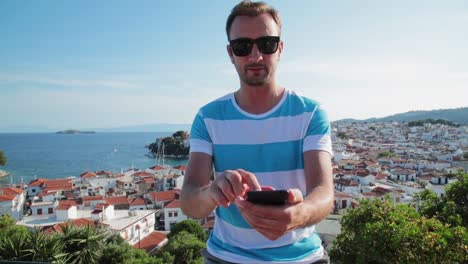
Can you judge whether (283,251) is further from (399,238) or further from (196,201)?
(399,238)

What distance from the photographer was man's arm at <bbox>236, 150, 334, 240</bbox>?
100 centimetres

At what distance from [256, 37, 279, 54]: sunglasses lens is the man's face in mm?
14

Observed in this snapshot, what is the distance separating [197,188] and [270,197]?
0.49m

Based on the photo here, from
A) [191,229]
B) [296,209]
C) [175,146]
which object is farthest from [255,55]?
[175,146]

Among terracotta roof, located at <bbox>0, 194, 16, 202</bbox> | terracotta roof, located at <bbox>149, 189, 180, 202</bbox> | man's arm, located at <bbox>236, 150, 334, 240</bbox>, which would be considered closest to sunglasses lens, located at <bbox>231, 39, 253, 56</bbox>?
man's arm, located at <bbox>236, 150, 334, 240</bbox>

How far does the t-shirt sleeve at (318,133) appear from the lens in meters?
1.47

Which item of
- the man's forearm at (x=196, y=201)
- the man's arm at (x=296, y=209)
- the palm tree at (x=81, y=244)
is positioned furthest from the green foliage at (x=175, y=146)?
the man's arm at (x=296, y=209)

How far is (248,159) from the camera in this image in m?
1.51

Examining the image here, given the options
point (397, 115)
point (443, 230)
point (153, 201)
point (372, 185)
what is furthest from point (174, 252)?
point (397, 115)

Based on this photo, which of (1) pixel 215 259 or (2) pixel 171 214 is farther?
(2) pixel 171 214

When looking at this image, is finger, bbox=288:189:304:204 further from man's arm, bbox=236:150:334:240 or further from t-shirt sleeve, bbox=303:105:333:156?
t-shirt sleeve, bbox=303:105:333:156

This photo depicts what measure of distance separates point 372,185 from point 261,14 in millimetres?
29861

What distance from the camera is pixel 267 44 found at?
58.3 inches

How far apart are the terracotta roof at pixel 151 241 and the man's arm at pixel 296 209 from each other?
15.9 metres
